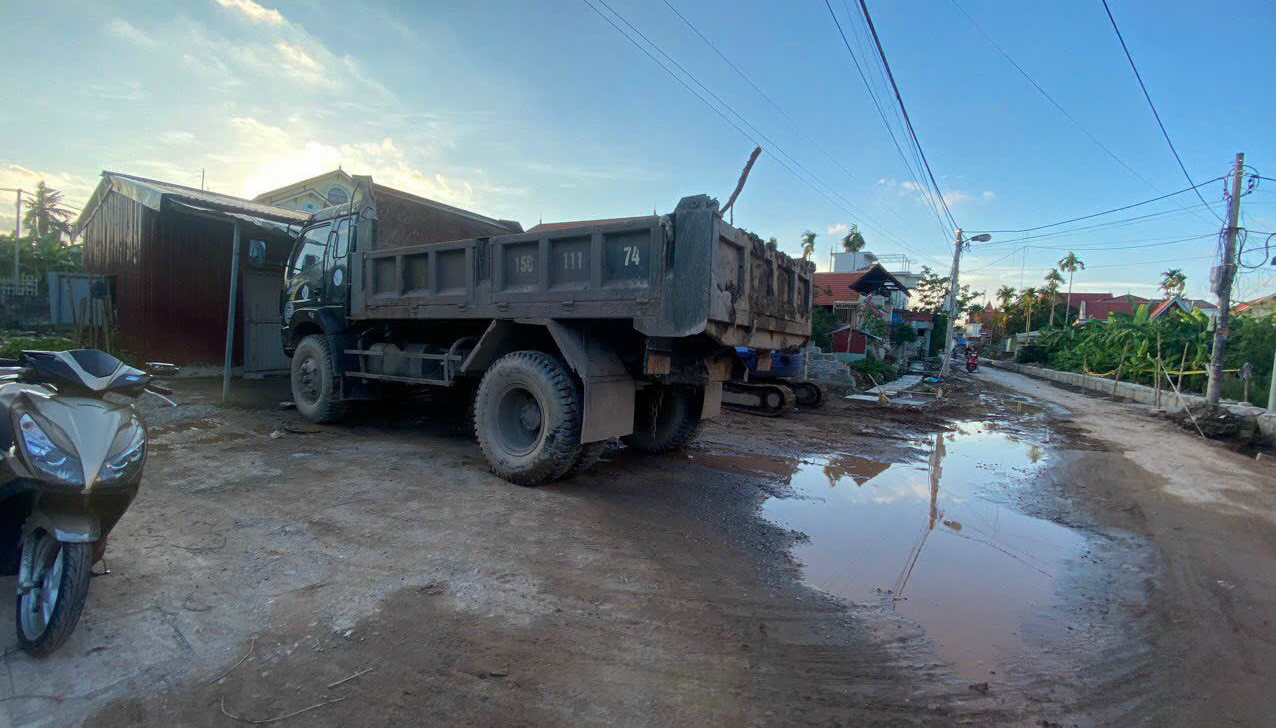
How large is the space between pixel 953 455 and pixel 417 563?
7357 millimetres

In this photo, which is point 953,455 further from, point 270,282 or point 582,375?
point 270,282

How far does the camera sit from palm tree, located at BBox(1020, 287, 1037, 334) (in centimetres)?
4997

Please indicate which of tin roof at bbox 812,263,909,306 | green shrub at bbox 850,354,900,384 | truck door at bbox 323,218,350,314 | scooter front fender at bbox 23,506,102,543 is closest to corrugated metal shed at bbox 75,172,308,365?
truck door at bbox 323,218,350,314

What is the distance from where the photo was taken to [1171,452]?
891 cm

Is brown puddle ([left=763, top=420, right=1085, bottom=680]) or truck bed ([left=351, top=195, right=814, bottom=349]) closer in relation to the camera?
brown puddle ([left=763, top=420, right=1085, bottom=680])

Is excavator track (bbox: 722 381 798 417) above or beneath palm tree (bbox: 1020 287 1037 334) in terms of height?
beneath

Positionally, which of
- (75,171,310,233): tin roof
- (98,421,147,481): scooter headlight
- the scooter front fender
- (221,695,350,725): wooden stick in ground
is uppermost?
(75,171,310,233): tin roof

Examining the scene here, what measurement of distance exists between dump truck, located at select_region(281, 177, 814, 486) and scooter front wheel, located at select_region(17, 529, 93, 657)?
10.00ft

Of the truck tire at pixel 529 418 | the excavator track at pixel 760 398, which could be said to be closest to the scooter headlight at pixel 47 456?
the truck tire at pixel 529 418

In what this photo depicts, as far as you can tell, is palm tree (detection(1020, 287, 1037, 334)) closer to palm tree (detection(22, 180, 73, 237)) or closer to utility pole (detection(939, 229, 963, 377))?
utility pole (detection(939, 229, 963, 377))

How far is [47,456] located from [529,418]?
3359mm

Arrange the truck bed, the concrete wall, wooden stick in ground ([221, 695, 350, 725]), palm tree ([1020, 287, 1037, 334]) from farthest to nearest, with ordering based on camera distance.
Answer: palm tree ([1020, 287, 1037, 334]), the concrete wall, the truck bed, wooden stick in ground ([221, 695, 350, 725])

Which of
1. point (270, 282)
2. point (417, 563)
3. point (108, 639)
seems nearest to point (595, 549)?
point (417, 563)

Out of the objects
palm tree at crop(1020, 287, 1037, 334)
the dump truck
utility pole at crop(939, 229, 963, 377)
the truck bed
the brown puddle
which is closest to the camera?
the brown puddle
